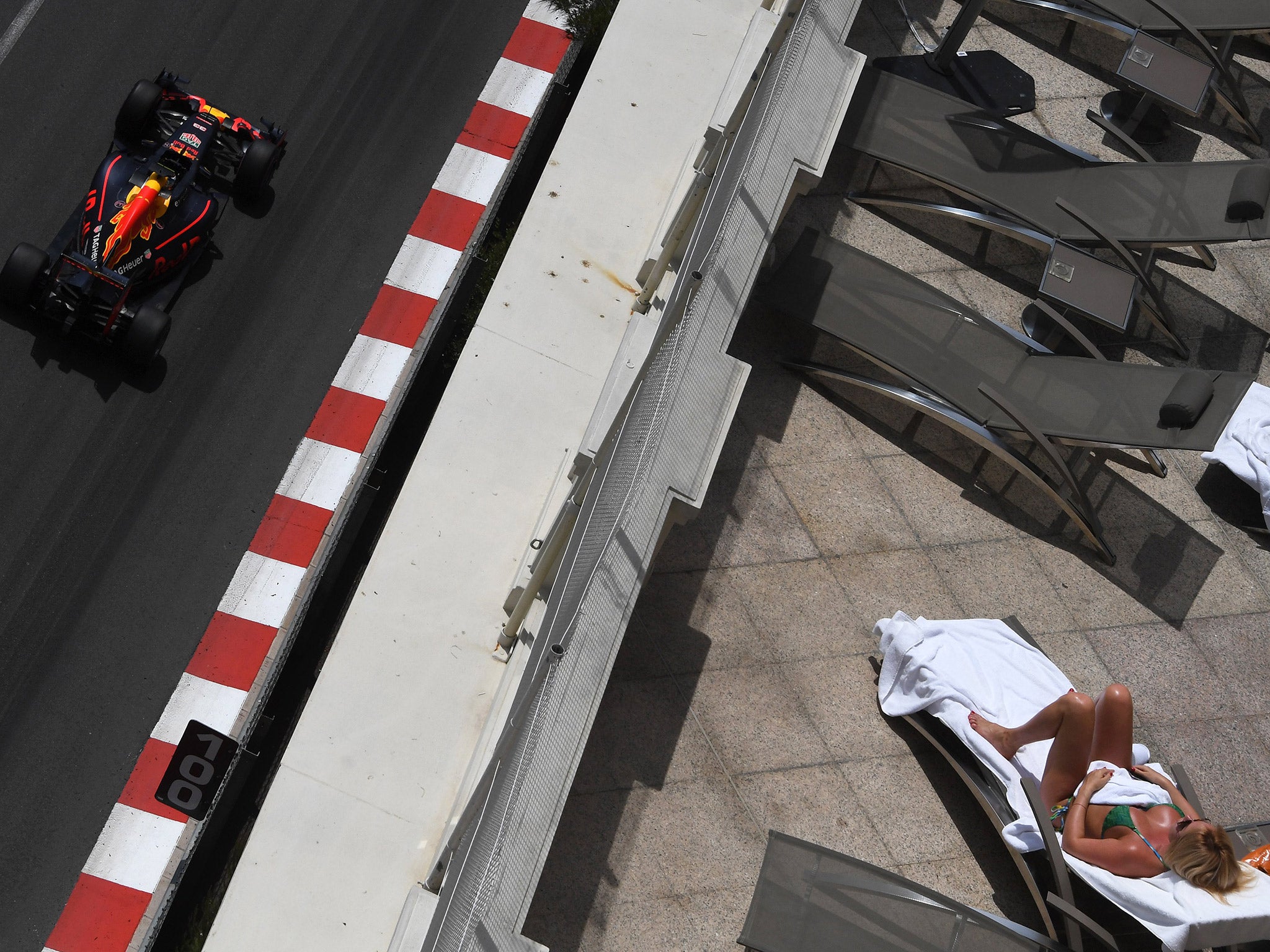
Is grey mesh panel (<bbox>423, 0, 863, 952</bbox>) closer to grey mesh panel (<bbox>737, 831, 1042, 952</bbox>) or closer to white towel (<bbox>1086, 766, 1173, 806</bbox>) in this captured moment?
grey mesh panel (<bbox>737, 831, 1042, 952</bbox>)

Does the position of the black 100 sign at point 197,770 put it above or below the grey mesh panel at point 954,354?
below

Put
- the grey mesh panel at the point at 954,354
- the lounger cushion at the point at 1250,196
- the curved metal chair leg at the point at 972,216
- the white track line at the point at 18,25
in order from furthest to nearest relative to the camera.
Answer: the white track line at the point at 18,25, the curved metal chair leg at the point at 972,216, the lounger cushion at the point at 1250,196, the grey mesh panel at the point at 954,354

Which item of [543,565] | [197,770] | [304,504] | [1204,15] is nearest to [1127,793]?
[543,565]

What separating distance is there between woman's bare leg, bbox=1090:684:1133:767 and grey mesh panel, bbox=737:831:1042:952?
1069mm

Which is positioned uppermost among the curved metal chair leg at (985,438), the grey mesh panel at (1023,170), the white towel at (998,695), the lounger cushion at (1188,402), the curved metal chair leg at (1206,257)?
the grey mesh panel at (1023,170)

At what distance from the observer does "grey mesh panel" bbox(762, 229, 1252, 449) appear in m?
7.15

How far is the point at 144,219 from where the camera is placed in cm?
930

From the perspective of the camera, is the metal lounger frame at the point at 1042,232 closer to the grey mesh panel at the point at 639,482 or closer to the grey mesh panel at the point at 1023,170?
the grey mesh panel at the point at 1023,170

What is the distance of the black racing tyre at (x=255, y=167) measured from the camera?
9930 mm

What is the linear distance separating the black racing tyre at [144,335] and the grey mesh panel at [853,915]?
22.1 feet

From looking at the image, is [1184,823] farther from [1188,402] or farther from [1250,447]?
[1250,447]

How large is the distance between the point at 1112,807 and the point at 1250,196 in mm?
4819

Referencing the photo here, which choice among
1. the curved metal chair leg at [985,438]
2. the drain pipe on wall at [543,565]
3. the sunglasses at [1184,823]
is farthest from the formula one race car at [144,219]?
the sunglasses at [1184,823]

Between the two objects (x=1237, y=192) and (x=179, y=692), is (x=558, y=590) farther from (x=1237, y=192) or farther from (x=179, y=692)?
(x=1237, y=192)
